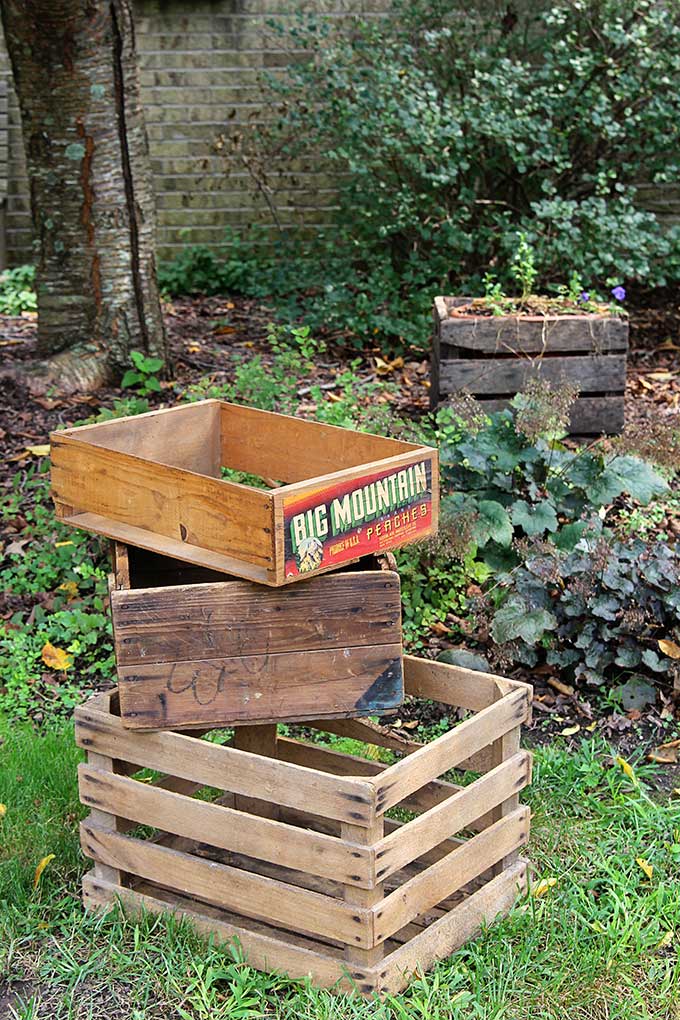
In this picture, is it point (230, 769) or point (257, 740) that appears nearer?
point (230, 769)

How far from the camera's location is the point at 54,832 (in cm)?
329

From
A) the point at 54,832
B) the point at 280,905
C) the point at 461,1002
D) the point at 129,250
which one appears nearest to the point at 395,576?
the point at 280,905

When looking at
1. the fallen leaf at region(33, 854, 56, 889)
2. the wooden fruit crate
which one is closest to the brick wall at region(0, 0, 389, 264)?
the wooden fruit crate

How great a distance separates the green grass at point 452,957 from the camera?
8.80 ft

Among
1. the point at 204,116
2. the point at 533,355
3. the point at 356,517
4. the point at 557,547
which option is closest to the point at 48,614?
the point at 557,547

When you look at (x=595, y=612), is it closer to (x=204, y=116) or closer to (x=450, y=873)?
(x=450, y=873)

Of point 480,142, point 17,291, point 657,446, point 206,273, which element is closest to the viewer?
point 657,446

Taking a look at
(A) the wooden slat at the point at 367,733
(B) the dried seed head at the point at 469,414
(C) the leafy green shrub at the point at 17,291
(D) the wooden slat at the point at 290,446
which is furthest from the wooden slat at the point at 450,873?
(C) the leafy green shrub at the point at 17,291

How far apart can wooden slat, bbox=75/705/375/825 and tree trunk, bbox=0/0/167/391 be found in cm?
330

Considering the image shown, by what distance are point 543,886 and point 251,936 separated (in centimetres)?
81

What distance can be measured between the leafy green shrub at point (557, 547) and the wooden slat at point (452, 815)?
3.31 feet

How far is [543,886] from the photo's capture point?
3.11 m

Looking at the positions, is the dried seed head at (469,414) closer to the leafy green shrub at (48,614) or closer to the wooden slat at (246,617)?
the leafy green shrub at (48,614)

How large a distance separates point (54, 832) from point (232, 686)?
0.90 metres
